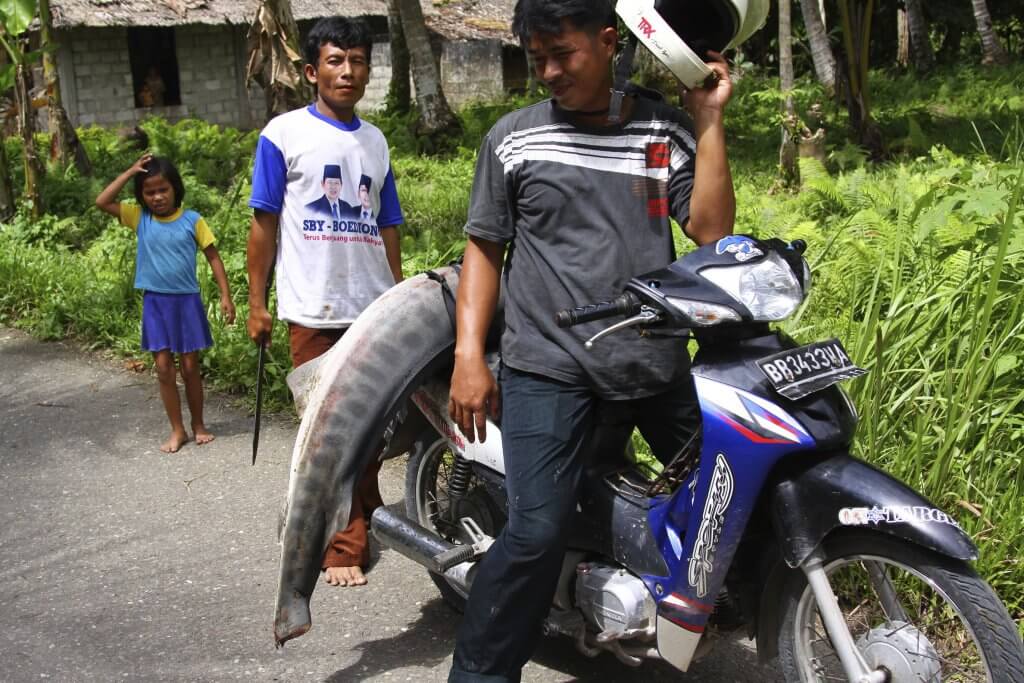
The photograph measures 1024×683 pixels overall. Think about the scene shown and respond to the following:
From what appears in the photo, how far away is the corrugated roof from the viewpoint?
19172 millimetres

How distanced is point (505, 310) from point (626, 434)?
0.52 meters

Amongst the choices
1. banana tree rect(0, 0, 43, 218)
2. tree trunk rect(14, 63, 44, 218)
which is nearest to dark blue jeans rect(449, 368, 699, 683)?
Answer: banana tree rect(0, 0, 43, 218)

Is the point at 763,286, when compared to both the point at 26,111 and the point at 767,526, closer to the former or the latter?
the point at 767,526

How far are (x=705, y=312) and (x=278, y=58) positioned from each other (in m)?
7.64

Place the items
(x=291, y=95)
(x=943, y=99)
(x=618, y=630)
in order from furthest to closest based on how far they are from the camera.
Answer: (x=943, y=99) < (x=291, y=95) < (x=618, y=630)

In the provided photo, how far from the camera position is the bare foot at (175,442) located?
5.87 m

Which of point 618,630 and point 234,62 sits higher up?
point 234,62

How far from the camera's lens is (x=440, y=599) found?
4258mm

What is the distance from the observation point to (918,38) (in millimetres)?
22875

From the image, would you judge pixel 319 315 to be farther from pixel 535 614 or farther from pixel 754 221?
pixel 754 221

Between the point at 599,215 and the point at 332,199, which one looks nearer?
the point at 599,215

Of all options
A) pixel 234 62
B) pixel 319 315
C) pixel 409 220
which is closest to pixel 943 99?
pixel 409 220

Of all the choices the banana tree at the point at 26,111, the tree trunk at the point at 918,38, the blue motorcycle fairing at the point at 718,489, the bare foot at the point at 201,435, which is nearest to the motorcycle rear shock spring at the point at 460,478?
the blue motorcycle fairing at the point at 718,489

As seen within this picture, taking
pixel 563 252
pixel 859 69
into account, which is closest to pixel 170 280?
pixel 563 252
